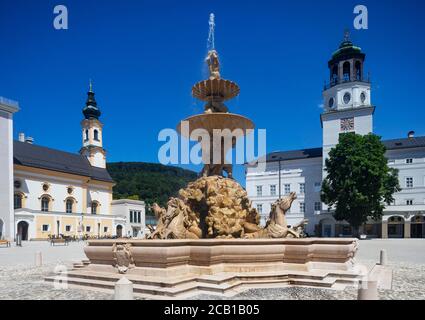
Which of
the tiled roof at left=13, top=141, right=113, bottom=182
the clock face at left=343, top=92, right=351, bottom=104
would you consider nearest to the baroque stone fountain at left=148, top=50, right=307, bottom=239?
the tiled roof at left=13, top=141, right=113, bottom=182

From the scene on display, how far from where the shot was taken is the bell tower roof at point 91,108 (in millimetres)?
74375

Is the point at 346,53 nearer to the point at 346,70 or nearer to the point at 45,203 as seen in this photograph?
the point at 346,70

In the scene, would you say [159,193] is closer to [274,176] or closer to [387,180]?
[274,176]

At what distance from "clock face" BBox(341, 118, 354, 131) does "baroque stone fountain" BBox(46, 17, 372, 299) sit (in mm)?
44646

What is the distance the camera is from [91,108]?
74.6 metres

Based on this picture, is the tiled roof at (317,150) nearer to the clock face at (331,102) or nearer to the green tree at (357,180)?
the clock face at (331,102)

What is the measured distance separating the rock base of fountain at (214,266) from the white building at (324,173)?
39767 millimetres

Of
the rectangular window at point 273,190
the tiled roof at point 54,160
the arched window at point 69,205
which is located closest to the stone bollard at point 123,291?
the tiled roof at point 54,160

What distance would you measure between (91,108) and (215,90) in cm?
6605

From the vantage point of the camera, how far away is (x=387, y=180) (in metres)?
44.3

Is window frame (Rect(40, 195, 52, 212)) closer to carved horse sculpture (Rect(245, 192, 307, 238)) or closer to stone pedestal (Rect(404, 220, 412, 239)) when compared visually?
carved horse sculpture (Rect(245, 192, 307, 238))

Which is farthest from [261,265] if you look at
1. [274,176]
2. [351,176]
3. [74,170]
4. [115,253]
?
[74,170]

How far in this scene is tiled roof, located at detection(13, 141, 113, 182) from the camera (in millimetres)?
52438
